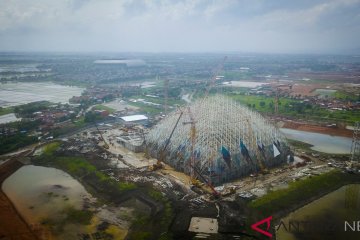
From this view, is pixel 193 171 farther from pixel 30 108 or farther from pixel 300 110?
pixel 30 108

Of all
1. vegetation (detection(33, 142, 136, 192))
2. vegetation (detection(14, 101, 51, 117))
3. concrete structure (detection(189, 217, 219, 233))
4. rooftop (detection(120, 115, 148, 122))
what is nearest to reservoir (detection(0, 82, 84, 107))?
vegetation (detection(14, 101, 51, 117))

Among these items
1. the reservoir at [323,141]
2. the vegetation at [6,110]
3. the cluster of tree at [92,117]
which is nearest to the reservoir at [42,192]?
the cluster of tree at [92,117]

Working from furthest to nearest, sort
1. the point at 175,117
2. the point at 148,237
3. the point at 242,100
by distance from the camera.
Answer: the point at 242,100, the point at 175,117, the point at 148,237

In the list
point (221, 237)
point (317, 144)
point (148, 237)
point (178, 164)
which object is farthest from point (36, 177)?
point (317, 144)

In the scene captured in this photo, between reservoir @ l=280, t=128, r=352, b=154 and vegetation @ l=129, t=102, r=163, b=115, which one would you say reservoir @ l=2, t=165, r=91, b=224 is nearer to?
vegetation @ l=129, t=102, r=163, b=115

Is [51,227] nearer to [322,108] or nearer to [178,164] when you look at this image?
[178,164]

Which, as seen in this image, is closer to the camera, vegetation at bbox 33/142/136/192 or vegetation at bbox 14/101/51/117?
vegetation at bbox 33/142/136/192

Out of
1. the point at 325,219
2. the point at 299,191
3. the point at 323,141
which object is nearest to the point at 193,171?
the point at 299,191
